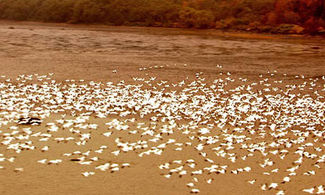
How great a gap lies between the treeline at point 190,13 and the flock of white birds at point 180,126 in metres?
11.8

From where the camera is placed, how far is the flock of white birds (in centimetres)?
404

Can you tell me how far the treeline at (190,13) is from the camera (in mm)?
19219

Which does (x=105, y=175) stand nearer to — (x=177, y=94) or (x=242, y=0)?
(x=177, y=94)

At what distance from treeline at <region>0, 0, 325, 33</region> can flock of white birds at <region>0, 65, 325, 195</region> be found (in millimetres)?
11813

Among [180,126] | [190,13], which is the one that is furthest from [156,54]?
[190,13]

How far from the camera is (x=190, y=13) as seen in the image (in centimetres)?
2145

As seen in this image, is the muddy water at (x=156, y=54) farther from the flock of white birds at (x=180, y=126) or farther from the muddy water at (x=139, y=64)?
the flock of white birds at (x=180, y=126)

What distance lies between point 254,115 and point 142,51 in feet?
23.6

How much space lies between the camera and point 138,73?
9109 mm

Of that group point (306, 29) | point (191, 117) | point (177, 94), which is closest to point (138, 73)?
point (177, 94)

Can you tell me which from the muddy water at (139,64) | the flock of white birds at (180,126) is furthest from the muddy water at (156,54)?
the flock of white birds at (180,126)

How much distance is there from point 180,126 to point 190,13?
1678 cm

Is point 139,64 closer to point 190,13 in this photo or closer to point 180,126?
point 180,126

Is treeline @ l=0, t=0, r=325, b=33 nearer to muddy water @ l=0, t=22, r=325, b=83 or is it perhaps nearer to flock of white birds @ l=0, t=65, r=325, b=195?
muddy water @ l=0, t=22, r=325, b=83
